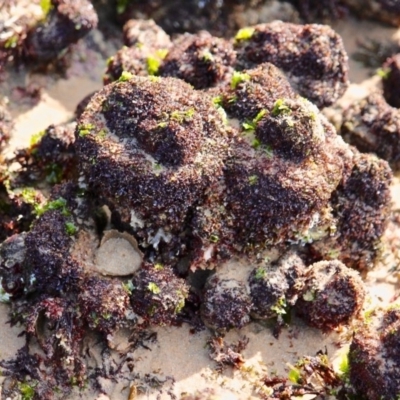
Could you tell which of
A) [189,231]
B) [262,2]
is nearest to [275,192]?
[189,231]

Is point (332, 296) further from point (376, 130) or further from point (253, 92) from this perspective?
point (376, 130)

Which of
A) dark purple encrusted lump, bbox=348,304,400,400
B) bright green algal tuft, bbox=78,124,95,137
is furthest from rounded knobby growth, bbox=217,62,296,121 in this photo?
dark purple encrusted lump, bbox=348,304,400,400

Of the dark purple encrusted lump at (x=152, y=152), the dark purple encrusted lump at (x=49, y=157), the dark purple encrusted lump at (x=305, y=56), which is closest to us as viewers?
the dark purple encrusted lump at (x=152, y=152)

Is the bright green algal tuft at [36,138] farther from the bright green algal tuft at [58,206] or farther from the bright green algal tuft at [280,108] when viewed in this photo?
the bright green algal tuft at [280,108]

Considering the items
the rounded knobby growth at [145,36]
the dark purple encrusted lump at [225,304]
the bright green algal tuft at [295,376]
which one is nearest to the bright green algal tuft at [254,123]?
the dark purple encrusted lump at [225,304]

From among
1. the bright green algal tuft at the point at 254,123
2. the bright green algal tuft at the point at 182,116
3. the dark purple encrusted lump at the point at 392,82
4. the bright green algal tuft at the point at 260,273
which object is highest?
the bright green algal tuft at the point at 182,116
